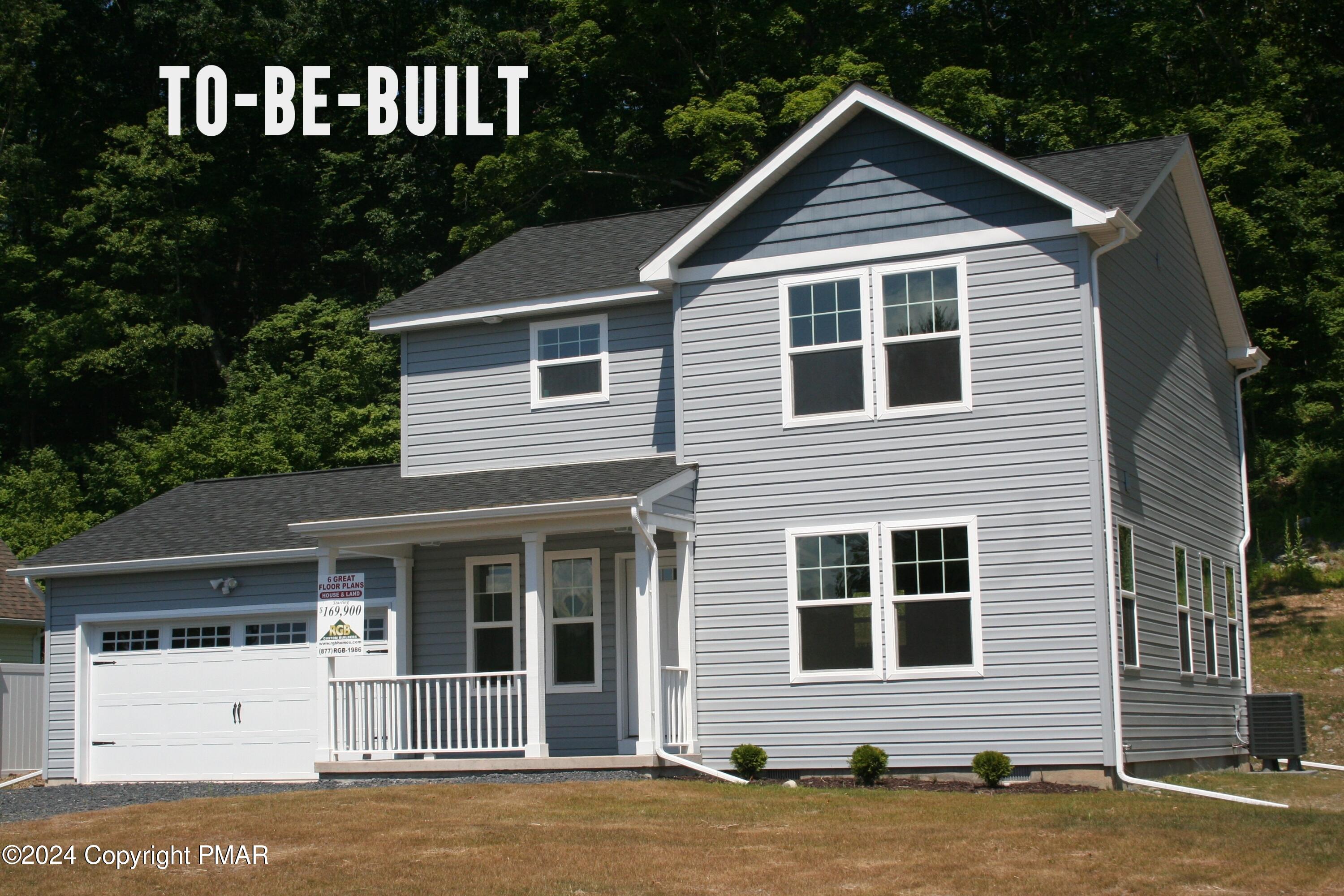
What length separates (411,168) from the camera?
37.9m

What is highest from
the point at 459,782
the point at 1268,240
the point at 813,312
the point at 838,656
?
the point at 1268,240

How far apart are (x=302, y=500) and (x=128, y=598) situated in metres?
2.64

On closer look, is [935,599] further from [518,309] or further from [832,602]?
[518,309]

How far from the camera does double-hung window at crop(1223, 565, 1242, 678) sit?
61.9ft

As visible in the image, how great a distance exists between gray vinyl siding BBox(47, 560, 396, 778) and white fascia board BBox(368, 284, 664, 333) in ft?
10.1

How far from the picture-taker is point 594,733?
55.3 ft

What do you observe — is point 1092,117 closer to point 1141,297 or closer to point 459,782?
point 1141,297

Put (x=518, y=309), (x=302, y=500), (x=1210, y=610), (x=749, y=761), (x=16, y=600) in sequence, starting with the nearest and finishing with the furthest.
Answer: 1. (x=749, y=761)
2. (x=518, y=309)
3. (x=1210, y=610)
4. (x=302, y=500)
5. (x=16, y=600)

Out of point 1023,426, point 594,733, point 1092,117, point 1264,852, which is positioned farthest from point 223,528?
point 1092,117

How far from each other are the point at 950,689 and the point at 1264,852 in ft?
16.0

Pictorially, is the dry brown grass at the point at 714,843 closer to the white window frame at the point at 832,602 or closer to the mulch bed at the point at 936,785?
the mulch bed at the point at 936,785

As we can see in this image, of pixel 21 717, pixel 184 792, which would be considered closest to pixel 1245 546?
pixel 184 792

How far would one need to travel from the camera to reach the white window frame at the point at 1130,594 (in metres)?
14.5

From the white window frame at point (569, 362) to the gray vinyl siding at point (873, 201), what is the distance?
2075 millimetres
